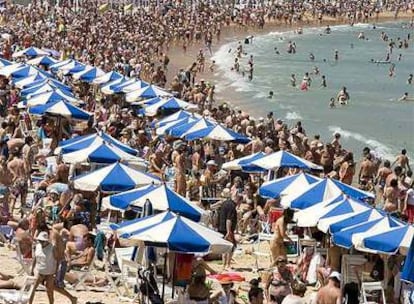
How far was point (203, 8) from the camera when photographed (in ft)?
219

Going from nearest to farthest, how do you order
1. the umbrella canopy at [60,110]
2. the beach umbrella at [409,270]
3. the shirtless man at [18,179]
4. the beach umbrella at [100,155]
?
the beach umbrella at [409,270] → the beach umbrella at [100,155] → the shirtless man at [18,179] → the umbrella canopy at [60,110]

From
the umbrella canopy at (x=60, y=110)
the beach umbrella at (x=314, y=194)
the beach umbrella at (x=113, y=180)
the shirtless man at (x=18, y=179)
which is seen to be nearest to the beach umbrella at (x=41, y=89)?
the umbrella canopy at (x=60, y=110)

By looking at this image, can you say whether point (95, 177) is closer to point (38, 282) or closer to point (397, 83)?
point (38, 282)

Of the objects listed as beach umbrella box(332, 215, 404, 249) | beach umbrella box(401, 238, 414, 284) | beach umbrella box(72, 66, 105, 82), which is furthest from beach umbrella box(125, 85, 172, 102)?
beach umbrella box(401, 238, 414, 284)

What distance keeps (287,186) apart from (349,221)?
7.69ft

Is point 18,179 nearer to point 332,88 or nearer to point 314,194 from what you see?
point 314,194

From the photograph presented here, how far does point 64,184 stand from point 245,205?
297 centimetres

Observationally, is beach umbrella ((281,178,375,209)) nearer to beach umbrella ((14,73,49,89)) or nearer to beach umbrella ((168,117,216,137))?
beach umbrella ((168,117,216,137))

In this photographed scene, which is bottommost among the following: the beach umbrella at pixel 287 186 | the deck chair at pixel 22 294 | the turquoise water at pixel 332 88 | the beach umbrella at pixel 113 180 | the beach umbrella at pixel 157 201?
the turquoise water at pixel 332 88

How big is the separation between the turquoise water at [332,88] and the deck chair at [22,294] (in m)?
18.5

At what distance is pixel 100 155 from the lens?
14727 mm

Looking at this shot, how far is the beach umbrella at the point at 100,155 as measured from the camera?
578 inches

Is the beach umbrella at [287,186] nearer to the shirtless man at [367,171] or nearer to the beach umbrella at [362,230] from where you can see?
the beach umbrella at [362,230]

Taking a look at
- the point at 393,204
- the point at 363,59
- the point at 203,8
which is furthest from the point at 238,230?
the point at 203,8
